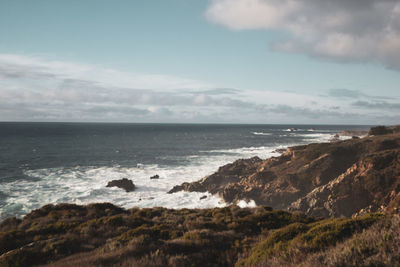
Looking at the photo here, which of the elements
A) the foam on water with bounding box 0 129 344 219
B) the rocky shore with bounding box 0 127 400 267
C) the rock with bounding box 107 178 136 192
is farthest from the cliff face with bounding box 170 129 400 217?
the rock with bounding box 107 178 136 192

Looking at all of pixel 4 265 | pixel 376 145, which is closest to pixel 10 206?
pixel 4 265

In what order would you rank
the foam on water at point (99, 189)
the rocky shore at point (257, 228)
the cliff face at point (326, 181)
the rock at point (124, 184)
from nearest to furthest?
the rocky shore at point (257, 228) → the cliff face at point (326, 181) → the foam on water at point (99, 189) → the rock at point (124, 184)

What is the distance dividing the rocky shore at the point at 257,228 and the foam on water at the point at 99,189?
6741 mm

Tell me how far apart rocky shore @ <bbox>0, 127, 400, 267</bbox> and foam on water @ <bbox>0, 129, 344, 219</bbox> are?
22.1 ft

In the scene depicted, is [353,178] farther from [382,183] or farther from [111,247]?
[111,247]

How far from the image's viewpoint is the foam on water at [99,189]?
28.9 meters

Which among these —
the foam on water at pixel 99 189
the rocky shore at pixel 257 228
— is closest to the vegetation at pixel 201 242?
the rocky shore at pixel 257 228

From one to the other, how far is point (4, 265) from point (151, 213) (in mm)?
8865

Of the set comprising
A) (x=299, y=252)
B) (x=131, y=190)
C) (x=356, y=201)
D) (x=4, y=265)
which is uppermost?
(x=299, y=252)

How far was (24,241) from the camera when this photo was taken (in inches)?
425

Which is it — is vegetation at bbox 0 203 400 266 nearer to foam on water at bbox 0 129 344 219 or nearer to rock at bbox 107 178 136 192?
foam on water at bbox 0 129 344 219

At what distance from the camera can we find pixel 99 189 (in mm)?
34844

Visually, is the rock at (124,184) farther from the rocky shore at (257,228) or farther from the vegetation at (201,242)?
the vegetation at (201,242)

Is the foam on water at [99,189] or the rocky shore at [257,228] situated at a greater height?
the rocky shore at [257,228]
